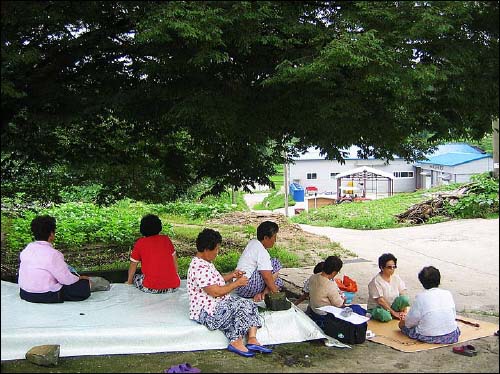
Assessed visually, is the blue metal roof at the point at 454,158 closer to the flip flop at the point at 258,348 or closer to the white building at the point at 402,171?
the white building at the point at 402,171

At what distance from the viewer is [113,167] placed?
8.54 meters

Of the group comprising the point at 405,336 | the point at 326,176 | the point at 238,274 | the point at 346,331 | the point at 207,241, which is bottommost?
the point at 405,336

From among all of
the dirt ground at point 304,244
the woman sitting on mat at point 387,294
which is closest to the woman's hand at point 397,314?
the woman sitting on mat at point 387,294

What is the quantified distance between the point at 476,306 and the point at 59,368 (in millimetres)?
5463

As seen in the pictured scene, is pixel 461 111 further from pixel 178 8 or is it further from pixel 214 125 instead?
pixel 178 8

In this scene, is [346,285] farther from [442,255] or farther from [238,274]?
[442,255]

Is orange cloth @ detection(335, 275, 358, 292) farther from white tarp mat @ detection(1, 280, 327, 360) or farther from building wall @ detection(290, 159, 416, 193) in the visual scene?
building wall @ detection(290, 159, 416, 193)

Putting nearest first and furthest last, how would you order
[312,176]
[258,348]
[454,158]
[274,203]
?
→ [258,348] < [454,158] < [274,203] < [312,176]

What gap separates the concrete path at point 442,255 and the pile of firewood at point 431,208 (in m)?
1.69

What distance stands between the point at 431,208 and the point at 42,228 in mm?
16655

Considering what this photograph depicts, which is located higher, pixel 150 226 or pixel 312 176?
pixel 312 176

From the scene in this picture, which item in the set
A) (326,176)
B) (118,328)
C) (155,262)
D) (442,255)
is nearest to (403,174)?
(326,176)

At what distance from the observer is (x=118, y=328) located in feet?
17.8

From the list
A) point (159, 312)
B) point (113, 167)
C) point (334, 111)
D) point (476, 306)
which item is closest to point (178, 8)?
point (334, 111)
